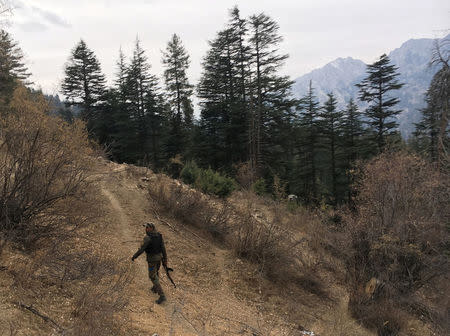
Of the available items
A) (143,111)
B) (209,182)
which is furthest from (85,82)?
(209,182)

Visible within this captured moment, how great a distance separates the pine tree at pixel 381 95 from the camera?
2500cm

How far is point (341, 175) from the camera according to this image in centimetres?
2925

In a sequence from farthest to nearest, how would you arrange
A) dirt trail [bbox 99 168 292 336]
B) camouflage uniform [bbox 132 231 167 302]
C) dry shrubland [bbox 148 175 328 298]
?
1. dry shrubland [bbox 148 175 328 298]
2. camouflage uniform [bbox 132 231 167 302]
3. dirt trail [bbox 99 168 292 336]

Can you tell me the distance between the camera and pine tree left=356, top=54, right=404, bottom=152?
25000mm

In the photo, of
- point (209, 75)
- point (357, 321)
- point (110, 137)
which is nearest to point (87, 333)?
point (357, 321)

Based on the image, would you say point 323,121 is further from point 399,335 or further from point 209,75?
point 399,335

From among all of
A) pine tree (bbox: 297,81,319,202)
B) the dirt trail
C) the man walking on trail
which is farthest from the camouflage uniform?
pine tree (bbox: 297,81,319,202)

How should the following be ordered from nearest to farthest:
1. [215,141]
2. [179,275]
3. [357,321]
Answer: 1. [357,321]
2. [179,275]
3. [215,141]

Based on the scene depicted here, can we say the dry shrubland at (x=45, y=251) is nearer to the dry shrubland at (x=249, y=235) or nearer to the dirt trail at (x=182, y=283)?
the dirt trail at (x=182, y=283)

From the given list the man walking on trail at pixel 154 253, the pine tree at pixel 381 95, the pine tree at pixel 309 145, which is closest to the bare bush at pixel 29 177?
the man walking on trail at pixel 154 253

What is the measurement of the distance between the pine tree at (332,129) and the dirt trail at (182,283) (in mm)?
23106

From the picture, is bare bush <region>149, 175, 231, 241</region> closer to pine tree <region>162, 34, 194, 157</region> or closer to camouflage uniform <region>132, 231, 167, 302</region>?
camouflage uniform <region>132, 231, 167, 302</region>

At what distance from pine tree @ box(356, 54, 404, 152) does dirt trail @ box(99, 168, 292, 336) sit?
22.3 m

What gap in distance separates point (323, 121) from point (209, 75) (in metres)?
12.9
